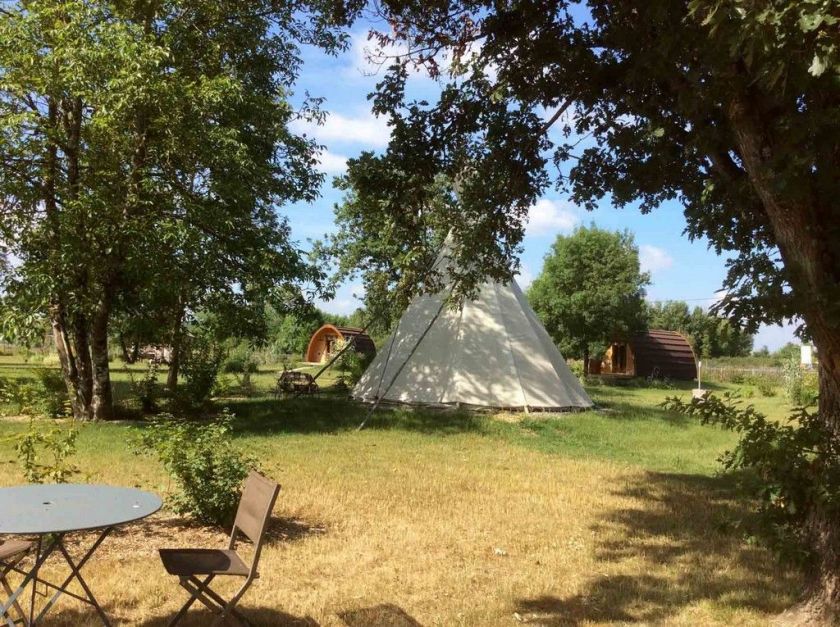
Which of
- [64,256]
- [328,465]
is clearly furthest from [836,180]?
[64,256]

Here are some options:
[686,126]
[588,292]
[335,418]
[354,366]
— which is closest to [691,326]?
[588,292]

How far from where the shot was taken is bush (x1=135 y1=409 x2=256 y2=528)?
6.50 metres

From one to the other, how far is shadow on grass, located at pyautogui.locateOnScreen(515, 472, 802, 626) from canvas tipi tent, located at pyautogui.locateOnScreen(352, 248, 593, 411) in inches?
350

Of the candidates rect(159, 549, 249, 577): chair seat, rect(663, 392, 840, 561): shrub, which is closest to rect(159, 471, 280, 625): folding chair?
rect(159, 549, 249, 577): chair seat

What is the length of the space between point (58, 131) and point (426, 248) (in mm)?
9519

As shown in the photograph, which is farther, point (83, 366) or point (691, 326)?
point (691, 326)

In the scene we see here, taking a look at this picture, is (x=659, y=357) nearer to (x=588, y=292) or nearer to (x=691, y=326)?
(x=588, y=292)

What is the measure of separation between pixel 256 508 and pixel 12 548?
1479 mm

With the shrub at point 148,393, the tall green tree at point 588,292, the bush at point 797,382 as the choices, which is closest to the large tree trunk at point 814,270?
the shrub at point 148,393

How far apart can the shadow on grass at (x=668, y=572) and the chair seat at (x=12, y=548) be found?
3233 millimetres

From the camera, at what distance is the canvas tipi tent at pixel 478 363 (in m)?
17.7

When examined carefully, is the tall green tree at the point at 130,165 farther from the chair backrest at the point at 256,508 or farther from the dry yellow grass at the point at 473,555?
the chair backrest at the point at 256,508

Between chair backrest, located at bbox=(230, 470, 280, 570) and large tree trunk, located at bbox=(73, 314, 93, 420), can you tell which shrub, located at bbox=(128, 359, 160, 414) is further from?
chair backrest, located at bbox=(230, 470, 280, 570)

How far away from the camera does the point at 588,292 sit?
38.8m
